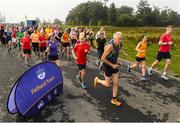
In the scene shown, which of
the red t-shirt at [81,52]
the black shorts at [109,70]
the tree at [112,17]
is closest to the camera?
the black shorts at [109,70]

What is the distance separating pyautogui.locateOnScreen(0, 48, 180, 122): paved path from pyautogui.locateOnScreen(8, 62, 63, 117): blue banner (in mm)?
258

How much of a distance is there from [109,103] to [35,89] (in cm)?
222

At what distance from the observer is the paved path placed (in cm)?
692

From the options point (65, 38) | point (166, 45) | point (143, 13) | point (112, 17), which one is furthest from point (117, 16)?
point (166, 45)

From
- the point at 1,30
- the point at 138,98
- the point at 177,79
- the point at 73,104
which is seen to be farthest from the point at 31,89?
the point at 1,30

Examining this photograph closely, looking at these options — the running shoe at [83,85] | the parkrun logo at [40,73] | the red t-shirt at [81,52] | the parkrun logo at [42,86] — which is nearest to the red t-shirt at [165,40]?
the red t-shirt at [81,52]

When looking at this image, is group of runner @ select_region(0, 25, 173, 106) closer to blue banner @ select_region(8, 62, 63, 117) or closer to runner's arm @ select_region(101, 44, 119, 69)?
runner's arm @ select_region(101, 44, 119, 69)

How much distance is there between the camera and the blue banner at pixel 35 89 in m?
6.41

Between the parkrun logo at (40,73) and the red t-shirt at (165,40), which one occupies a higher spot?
the red t-shirt at (165,40)

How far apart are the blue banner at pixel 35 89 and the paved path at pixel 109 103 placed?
0.85 feet

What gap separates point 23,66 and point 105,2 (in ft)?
322

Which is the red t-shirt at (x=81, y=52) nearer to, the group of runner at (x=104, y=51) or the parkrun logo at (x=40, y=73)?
the group of runner at (x=104, y=51)

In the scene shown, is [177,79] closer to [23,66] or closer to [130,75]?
[130,75]

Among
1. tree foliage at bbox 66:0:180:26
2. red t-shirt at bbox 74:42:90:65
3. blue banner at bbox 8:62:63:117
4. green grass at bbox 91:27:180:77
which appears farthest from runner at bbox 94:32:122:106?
tree foliage at bbox 66:0:180:26
